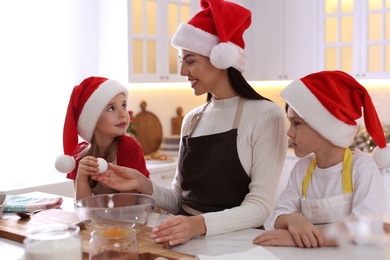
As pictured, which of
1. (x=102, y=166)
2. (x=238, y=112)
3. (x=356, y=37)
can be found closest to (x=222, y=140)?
(x=238, y=112)

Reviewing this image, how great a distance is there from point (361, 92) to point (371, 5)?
2.72 meters

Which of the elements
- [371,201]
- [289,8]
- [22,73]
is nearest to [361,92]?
[371,201]

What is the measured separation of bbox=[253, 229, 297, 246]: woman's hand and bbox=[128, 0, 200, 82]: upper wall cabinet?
2763 millimetres

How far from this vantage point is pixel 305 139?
1.93m

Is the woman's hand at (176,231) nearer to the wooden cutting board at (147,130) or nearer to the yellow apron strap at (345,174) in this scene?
the yellow apron strap at (345,174)

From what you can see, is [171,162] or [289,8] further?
[289,8]

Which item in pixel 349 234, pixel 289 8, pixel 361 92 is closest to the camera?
pixel 349 234

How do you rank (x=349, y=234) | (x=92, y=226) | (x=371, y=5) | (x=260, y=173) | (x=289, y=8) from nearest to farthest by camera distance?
(x=349, y=234) → (x=92, y=226) → (x=260, y=173) → (x=371, y=5) → (x=289, y=8)

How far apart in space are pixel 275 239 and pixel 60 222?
774mm

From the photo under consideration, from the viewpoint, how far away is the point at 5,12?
12.3ft

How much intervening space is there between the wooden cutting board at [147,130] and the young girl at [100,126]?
218 centimetres

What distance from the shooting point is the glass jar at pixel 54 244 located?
1131mm

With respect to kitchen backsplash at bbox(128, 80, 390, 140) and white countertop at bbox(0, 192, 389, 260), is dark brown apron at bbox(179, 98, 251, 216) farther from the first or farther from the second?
kitchen backsplash at bbox(128, 80, 390, 140)

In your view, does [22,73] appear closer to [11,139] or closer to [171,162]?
[11,139]
